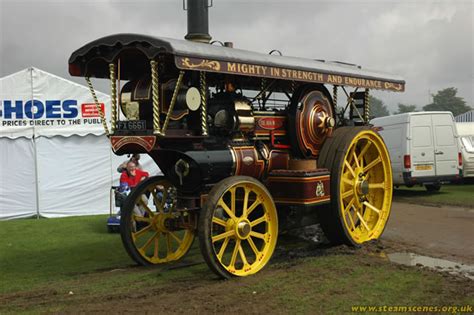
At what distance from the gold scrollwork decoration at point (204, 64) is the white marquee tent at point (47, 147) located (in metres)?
6.66

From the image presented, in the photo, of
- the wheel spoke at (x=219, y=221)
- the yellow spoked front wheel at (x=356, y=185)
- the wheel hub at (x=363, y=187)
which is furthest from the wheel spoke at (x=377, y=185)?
the wheel spoke at (x=219, y=221)

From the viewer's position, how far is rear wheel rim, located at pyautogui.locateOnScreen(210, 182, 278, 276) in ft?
16.8

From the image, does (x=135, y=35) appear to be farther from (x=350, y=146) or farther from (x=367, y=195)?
(x=367, y=195)

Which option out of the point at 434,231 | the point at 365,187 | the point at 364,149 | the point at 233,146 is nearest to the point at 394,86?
the point at 364,149

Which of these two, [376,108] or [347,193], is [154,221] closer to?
[347,193]

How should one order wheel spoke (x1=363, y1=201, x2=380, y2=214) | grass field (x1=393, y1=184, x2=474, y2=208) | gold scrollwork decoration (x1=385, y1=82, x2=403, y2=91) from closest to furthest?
wheel spoke (x1=363, y1=201, x2=380, y2=214), gold scrollwork decoration (x1=385, y1=82, x2=403, y2=91), grass field (x1=393, y1=184, x2=474, y2=208)

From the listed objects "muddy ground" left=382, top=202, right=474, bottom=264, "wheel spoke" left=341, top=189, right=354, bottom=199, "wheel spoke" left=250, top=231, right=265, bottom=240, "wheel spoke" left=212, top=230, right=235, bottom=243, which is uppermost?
"wheel spoke" left=341, top=189, right=354, bottom=199

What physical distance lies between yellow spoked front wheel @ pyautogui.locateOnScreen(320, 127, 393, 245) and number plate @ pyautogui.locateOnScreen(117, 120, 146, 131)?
7.82ft

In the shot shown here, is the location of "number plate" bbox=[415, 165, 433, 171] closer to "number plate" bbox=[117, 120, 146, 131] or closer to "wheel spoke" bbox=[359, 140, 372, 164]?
"wheel spoke" bbox=[359, 140, 372, 164]

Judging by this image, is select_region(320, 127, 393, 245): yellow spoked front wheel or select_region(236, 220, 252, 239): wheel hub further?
select_region(320, 127, 393, 245): yellow spoked front wheel

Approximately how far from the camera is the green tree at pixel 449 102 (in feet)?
262

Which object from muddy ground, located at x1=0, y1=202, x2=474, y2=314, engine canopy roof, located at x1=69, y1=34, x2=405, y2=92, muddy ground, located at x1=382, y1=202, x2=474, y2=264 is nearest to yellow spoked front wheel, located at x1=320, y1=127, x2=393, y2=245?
muddy ground, located at x1=0, y1=202, x2=474, y2=314

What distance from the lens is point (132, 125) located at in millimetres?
5246

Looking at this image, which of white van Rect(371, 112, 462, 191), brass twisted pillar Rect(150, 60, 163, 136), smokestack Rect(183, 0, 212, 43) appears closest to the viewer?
brass twisted pillar Rect(150, 60, 163, 136)
